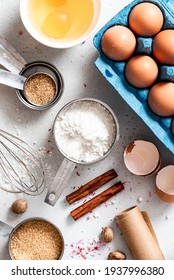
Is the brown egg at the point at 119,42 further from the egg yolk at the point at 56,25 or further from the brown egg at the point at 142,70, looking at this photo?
the egg yolk at the point at 56,25

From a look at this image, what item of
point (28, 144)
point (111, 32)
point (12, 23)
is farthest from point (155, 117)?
point (12, 23)

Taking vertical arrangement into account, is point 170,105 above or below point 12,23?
below

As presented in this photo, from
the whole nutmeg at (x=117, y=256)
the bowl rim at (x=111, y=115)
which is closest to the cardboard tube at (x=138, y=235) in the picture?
the whole nutmeg at (x=117, y=256)

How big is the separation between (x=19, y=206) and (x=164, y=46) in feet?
1.98

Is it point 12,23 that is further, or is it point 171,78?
point 12,23

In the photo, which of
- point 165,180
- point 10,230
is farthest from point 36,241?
point 165,180

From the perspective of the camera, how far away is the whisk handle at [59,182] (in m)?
1.87

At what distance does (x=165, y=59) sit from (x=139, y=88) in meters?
0.11

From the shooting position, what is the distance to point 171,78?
1739 mm

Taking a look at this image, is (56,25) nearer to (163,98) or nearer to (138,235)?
(163,98)

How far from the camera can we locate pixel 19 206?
187cm

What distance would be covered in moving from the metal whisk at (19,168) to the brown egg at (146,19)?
47cm

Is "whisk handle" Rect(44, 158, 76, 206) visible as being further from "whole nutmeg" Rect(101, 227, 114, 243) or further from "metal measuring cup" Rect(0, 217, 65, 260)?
"whole nutmeg" Rect(101, 227, 114, 243)

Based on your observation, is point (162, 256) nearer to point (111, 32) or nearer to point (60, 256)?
point (60, 256)
